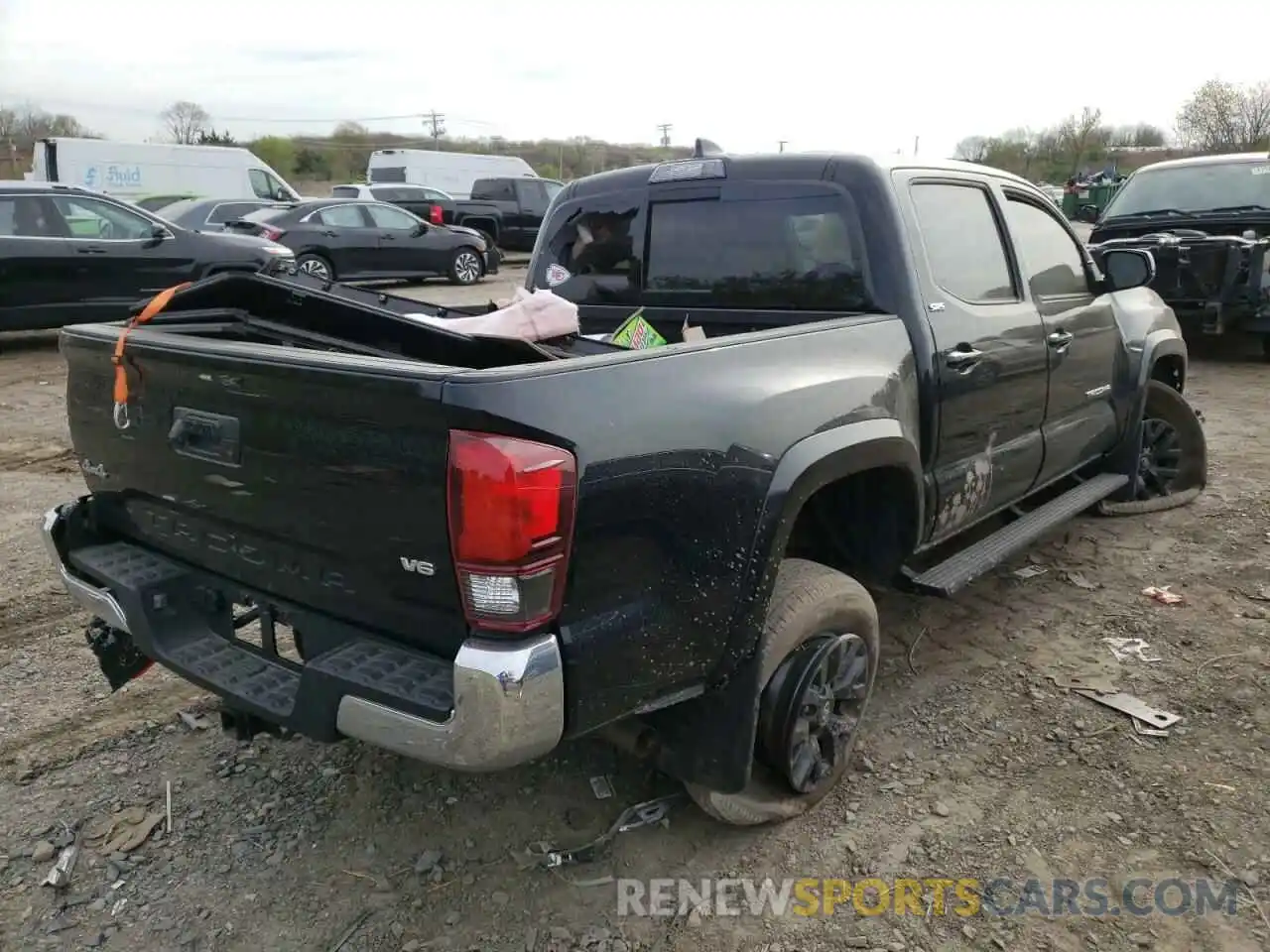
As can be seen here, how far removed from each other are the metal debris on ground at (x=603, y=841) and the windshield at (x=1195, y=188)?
9.22 meters

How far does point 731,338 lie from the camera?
2527 mm

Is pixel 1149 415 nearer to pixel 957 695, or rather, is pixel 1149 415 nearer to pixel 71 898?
pixel 957 695

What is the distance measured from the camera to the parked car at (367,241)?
48.9ft

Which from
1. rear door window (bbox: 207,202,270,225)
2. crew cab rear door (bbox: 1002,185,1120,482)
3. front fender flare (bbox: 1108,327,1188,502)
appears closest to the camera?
crew cab rear door (bbox: 1002,185,1120,482)

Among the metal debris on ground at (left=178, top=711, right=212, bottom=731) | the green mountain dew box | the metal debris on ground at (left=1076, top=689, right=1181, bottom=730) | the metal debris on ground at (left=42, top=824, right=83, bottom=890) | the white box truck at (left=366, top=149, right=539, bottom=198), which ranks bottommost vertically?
the metal debris on ground at (left=42, top=824, right=83, bottom=890)

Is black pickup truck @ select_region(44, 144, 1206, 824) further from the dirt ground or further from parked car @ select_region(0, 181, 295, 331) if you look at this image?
parked car @ select_region(0, 181, 295, 331)

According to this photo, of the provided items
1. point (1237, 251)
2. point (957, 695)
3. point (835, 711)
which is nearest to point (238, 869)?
point (835, 711)

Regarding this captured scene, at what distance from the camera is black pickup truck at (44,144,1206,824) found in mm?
2014

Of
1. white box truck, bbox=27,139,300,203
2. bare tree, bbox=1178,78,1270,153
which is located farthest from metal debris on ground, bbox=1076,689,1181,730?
bare tree, bbox=1178,78,1270,153

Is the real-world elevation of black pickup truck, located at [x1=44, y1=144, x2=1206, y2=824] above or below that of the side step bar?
above

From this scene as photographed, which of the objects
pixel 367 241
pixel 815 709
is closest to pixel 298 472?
pixel 815 709

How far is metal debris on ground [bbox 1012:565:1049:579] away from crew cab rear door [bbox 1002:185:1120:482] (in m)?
0.56

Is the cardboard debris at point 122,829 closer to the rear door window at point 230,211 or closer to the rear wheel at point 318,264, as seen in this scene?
the rear wheel at point 318,264

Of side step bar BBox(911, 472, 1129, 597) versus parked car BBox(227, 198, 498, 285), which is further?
parked car BBox(227, 198, 498, 285)
